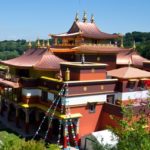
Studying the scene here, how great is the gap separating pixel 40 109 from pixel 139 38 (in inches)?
3558

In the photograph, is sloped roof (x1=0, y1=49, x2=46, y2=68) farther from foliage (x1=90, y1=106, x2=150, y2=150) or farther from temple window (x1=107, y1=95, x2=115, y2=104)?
foliage (x1=90, y1=106, x2=150, y2=150)

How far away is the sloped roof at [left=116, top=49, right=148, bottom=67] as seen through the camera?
25.5m

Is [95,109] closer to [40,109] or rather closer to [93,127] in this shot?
[93,127]

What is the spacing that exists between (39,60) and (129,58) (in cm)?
901

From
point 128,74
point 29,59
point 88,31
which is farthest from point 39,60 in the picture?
point 128,74

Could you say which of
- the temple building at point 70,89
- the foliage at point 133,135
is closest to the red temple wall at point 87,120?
the temple building at point 70,89

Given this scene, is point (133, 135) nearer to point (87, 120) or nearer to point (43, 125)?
point (87, 120)

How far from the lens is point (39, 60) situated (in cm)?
2052

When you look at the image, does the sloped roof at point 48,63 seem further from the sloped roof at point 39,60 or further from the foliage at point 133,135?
the foliage at point 133,135

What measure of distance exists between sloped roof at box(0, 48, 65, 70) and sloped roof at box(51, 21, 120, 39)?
3.26 m

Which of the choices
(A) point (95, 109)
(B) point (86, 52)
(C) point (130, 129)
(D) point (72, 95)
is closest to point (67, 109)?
(D) point (72, 95)

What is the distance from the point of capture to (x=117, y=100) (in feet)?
63.6

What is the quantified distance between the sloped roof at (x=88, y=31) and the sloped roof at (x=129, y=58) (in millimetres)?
1966

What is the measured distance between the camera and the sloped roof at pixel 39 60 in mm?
20078
